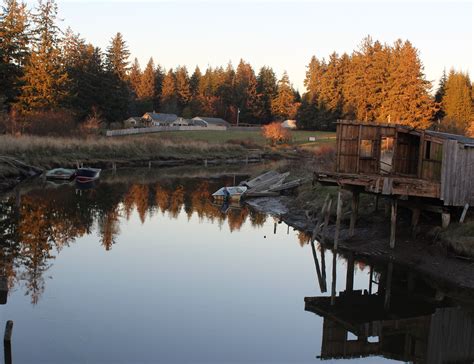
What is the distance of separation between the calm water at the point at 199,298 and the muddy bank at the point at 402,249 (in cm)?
71

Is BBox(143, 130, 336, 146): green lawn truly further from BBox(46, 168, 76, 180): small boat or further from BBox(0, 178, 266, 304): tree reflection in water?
BBox(46, 168, 76, 180): small boat

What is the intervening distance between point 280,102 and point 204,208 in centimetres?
9495

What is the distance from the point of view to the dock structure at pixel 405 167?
2406cm

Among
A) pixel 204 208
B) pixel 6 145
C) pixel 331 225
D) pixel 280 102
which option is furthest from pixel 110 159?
pixel 280 102

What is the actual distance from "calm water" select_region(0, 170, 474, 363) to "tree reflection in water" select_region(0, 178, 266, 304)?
0.16m

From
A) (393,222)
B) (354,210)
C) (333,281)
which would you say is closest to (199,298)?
(333,281)

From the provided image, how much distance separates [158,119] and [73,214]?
289 feet

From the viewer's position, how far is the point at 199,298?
20328 millimetres

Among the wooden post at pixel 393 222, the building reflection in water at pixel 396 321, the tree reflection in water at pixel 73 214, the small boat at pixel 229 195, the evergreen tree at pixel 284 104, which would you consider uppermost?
the evergreen tree at pixel 284 104

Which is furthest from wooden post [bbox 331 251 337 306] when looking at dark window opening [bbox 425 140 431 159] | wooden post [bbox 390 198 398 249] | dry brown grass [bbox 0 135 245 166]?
dry brown grass [bbox 0 135 245 166]

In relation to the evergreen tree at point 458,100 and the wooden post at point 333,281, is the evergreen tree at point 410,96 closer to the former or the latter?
the evergreen tree at point 458,100

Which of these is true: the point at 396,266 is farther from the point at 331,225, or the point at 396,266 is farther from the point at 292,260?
the point at 331,225

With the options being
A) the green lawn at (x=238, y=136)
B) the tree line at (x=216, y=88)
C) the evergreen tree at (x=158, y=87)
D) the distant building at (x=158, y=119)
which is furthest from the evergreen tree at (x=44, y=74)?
the evergreen tree at (x=158, y=87)

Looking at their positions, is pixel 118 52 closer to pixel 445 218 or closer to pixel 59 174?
pixel 59 174
